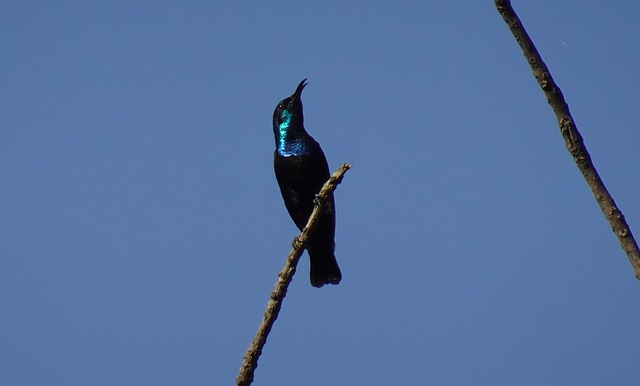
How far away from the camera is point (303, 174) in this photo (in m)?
7.95

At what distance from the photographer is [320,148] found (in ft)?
26.7

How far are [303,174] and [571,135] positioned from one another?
4706mm

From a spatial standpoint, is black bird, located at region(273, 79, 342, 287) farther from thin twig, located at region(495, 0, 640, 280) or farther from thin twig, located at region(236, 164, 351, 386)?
thin twig, located at region(495, 0, 640, 280)

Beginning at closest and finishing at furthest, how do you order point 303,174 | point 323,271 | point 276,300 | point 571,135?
point 571,135 < point 276,300 < point 303,174 < point 323,271

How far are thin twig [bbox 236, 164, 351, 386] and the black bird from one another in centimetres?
250

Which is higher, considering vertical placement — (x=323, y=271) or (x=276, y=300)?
(x=323, y=271)

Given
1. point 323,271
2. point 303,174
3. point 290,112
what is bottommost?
point 323,271

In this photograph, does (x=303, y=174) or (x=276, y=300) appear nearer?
(x=276, y=300)

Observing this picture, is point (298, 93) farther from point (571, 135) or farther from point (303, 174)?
point (571, 135)

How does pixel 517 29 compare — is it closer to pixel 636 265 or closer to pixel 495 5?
pixel 495 5

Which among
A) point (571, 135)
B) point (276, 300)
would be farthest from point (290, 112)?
point (571, 135)

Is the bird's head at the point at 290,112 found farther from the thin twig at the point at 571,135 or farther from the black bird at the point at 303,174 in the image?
the thin twig at the point at 571,135

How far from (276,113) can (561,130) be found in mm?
5086

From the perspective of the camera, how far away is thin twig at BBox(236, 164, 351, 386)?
464 cm
